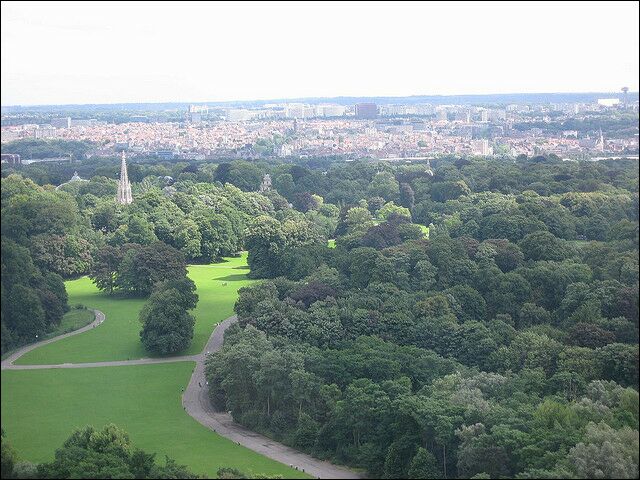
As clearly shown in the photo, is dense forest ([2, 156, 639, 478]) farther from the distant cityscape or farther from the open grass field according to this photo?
the distant cityscape

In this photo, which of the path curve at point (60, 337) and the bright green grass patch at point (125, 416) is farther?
the path curve at point (60, 337)

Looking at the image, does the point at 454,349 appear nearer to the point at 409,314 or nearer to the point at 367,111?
the point at 409,314

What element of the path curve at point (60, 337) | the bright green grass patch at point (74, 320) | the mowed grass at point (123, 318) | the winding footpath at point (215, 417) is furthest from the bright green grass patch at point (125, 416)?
the bright green grass patch at point (74, 320)

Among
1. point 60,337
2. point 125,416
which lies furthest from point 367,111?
point 125,416

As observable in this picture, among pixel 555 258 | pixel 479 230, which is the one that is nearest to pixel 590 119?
pixel 479 230

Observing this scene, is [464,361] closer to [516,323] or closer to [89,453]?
[516,323]

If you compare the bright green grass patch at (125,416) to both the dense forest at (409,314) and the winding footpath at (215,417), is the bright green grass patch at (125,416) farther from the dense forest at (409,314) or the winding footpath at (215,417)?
the dense forest at (409,314)
